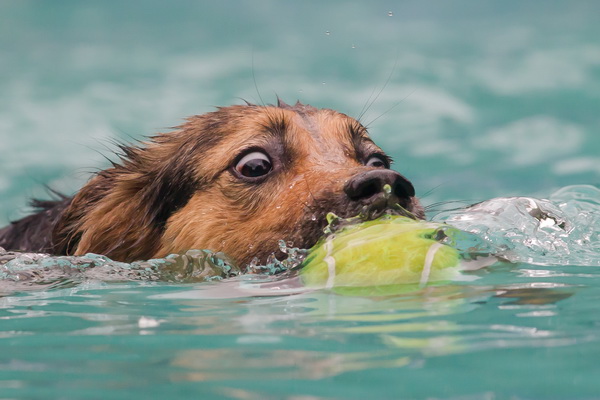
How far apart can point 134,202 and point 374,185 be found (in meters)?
2.36

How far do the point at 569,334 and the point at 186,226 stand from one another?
3.40m

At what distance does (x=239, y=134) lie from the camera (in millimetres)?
5953

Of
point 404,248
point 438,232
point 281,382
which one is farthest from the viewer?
point 438,232

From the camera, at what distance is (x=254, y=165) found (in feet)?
18.8

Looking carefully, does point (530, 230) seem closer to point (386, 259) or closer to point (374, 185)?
point (374, 185)

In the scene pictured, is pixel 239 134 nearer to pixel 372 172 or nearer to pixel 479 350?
pixel 372 172

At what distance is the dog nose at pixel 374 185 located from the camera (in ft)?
15.6

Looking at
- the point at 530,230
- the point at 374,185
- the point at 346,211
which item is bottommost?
the point at 530,230

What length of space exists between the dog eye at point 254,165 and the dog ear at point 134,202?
1.23 ft

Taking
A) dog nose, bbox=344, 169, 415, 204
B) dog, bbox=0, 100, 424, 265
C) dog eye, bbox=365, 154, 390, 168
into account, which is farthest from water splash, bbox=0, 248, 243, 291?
dog eye, bbox=365, 154, 390, 168

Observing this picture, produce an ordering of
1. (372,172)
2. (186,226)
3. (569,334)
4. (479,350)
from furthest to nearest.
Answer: (186,226)
(372,172)
(569,334)
(479,350)

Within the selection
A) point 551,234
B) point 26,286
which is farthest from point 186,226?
point 551,234

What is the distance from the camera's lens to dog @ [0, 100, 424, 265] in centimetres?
513

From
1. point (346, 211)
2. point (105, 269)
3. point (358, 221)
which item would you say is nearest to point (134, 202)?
point (105, 269)
